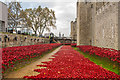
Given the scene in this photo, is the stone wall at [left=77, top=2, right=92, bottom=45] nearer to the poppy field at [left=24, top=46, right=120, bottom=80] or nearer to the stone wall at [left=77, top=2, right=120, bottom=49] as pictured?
the stone wall at [left=77, top=2, right=120, bottom=49]

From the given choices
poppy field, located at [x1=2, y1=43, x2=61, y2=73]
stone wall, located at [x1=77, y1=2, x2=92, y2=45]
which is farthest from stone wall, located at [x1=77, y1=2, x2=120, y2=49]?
poppy field, located at [x1=2, y1=43, x2=61, y2=73]

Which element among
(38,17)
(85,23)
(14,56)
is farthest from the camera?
(38,17)

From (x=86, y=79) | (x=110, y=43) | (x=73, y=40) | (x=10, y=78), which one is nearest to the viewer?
(x=86, y=79)

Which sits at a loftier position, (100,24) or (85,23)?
(85,23)

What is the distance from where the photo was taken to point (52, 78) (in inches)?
127

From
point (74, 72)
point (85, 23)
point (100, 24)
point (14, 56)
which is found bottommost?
point (74, 72)

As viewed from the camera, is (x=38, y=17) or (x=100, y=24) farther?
(x=38, y=17)

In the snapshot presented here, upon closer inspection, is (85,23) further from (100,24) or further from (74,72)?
(74,72)

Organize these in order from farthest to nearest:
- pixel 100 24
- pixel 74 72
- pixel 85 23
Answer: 1. pixel 85 23
2. pixel 100 24
3. pixel 74 72

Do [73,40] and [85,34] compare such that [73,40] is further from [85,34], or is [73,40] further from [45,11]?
[85,34]

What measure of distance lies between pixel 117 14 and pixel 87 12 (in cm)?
1132

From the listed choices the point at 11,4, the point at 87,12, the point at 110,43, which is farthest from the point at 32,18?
the point at 110,43

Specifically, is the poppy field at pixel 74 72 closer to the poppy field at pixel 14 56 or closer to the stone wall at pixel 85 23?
the poppy field at pixel 14 56

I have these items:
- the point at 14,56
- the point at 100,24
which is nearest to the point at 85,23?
the point at 100,24
